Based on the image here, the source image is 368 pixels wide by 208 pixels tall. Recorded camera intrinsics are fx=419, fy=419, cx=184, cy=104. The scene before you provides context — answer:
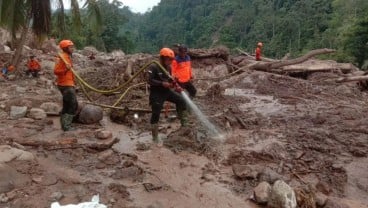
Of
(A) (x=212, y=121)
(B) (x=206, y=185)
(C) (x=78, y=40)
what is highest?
(C) (x=78, y=40)

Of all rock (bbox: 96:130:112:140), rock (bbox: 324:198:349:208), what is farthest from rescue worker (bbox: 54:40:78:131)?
rock (bbox: 324:198:349:208)

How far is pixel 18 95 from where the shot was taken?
9.66 metres

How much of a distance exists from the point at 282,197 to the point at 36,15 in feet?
29.0

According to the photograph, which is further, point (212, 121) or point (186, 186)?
point (212, 121)

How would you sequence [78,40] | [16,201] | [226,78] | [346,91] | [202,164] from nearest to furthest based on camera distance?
[16,201], [202,164], [346,91], [226,78], [78,40]

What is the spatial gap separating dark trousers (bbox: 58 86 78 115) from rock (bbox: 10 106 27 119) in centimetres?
117

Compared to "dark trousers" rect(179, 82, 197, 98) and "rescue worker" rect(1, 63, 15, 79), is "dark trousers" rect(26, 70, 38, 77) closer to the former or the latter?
"rescue worker" rect(1, 63, 15, 79)

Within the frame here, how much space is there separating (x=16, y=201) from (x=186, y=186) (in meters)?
1.98

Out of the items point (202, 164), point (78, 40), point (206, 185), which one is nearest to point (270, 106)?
point (202, 164)

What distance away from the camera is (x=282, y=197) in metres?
4.66

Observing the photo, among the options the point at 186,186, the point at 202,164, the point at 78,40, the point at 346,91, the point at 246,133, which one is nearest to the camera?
the point at 186,186

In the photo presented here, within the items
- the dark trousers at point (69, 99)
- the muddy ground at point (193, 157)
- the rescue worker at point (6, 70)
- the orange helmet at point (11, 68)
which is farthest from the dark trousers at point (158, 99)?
the orange helmet at point (11, 68)

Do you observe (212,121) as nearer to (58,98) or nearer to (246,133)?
(246,133)

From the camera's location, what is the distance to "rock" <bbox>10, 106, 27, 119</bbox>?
293 inches
